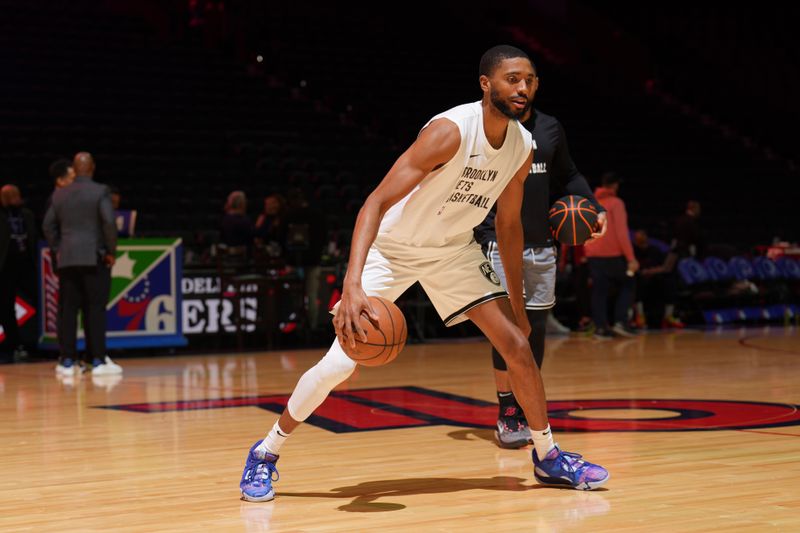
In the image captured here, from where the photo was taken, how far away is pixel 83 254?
809 cm

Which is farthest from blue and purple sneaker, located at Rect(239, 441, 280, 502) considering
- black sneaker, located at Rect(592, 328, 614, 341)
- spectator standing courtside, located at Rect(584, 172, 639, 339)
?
black sneaker, located at Rect(592, 328, 614, 341)

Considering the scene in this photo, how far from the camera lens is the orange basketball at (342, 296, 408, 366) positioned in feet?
11.0

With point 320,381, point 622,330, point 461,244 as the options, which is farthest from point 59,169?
point 622,330

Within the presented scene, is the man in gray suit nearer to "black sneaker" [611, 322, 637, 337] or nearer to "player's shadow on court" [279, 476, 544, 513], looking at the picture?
"player's shadow on court" [279, 476, 544, 513]

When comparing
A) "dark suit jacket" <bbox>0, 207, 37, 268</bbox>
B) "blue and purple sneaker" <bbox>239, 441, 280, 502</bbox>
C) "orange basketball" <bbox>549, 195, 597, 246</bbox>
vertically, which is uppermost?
"orange basketball" <bbox>549, 195, 597, 246</bbox>

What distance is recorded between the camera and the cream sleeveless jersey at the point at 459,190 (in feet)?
12.3

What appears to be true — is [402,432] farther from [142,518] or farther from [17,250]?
[17,250]

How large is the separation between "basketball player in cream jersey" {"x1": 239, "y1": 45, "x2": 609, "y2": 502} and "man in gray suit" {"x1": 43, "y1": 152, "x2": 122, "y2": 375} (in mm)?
4704

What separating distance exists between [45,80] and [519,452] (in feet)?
40.9

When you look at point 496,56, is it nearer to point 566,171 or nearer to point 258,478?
point 566,171

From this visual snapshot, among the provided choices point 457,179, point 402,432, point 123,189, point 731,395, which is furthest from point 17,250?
point 457,179

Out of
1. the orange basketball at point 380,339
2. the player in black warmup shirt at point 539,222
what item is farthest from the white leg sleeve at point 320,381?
the player in black warmup shirt at point 539,222

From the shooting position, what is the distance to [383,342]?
339 cm

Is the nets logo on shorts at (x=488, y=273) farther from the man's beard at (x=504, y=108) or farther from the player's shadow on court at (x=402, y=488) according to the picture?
the player's shadow on court at (x=402, y=488)
